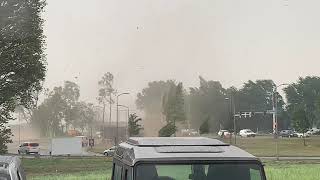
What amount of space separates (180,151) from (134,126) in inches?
3106

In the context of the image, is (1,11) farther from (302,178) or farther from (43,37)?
(302,178)

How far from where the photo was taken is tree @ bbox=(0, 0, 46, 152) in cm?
4216

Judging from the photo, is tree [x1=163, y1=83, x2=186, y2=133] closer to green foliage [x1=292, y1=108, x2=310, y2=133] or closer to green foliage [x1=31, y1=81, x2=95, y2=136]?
green foliage [x1=292, y1=108, x2=310, y2=133]

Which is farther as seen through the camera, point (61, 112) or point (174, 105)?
point (61, 112)

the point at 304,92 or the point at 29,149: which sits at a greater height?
the point at 304,92

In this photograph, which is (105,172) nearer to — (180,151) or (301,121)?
(180,151)

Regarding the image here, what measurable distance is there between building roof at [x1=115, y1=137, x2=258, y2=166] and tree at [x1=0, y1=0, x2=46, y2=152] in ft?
116

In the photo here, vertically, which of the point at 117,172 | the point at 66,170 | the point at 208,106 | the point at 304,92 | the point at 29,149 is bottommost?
the point at 66,170

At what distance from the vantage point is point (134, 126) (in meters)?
85.2

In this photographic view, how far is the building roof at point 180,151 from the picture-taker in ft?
20.9

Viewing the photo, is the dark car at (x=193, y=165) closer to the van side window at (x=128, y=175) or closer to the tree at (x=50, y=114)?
the van side window at (x=128, y=175)

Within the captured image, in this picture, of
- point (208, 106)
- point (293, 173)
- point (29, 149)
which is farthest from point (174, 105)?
point (293, 173)

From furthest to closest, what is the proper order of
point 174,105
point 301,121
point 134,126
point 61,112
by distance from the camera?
point 61,112 < point 301,121 < point 174,105 < point 134,126

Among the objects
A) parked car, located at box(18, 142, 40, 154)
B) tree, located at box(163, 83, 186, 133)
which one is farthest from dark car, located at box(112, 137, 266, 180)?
tree, located at box(163, 83, 186, 133)
